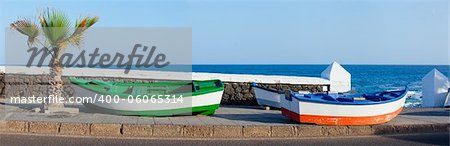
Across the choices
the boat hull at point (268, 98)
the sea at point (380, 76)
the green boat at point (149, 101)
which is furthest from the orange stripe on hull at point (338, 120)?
the sea at point (380, 76)

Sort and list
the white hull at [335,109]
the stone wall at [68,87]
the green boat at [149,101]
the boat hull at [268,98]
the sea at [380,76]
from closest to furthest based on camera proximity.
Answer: the white hull at [335,109] → the green boat at [149,101] → the boat hull at [268,98] → the stone wall at [68,87] → the sea at [380,76]

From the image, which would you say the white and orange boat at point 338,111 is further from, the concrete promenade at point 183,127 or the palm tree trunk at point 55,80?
the palm tree trunk at point 55,80

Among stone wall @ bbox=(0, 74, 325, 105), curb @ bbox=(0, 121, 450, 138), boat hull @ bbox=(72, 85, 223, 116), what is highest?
stone wall @ bbox=(0, 74, 325, 105)

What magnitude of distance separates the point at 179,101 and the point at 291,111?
262 cm

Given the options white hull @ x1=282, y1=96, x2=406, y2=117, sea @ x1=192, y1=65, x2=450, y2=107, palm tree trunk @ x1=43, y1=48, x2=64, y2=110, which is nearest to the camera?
white hull @ x1=282, y1=96, x2=406, y2=117

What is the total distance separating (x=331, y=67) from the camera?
723 inches

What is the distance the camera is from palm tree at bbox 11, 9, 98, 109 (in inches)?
473

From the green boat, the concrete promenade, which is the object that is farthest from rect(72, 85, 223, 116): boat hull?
the concrete promenade

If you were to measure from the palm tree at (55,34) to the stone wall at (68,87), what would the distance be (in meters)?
4.14

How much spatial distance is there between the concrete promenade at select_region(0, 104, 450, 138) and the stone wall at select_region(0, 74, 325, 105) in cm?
483

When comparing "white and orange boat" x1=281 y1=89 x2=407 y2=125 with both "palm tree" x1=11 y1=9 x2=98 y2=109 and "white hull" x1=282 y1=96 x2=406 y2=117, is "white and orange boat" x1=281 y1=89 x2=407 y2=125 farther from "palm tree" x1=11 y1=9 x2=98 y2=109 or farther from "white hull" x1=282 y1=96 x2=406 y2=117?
"palm tree" x1=11 y1=9 x2=98 y2=109

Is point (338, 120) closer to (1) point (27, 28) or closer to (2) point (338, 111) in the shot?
(2) point (338, 111)

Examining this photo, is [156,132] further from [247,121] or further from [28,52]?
[28,52]

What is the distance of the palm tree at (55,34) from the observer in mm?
12008
